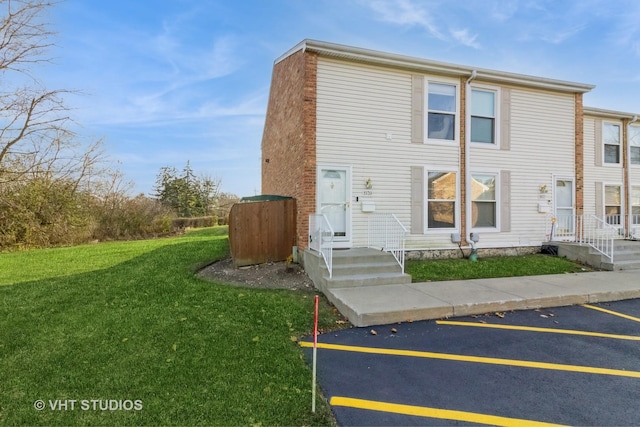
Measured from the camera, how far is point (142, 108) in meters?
14.8

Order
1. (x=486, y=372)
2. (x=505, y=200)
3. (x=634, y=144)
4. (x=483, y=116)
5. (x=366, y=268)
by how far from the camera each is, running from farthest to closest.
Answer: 1. (x=634, y=144)
2. (x=505, y=200)
3. (x=483, y=116)
4. (x=366, y=268)
5. (x=486, y=372)

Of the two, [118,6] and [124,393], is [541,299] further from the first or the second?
[118,6]

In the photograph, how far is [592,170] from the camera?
11.9 m

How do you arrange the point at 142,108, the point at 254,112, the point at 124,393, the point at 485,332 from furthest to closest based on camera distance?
the point at 254,112
the point at 142,108
the point at 485,332
the point at 124,393

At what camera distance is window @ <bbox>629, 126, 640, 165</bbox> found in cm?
1241

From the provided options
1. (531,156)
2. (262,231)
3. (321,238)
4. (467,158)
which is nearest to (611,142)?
(531,156)

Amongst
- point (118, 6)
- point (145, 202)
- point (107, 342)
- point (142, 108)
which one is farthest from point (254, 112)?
point (107, 342)

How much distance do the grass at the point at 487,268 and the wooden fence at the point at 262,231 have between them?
3248 millimetres

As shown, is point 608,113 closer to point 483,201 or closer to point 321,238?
point 483,201

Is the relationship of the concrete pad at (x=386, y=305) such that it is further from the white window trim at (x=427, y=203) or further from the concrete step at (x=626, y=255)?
the concrete step at (x=626, y=255)

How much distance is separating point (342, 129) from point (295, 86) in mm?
1769

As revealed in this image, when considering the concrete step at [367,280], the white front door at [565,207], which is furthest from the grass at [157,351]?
the white front door at [565,207]

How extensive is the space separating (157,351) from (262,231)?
4671 mm

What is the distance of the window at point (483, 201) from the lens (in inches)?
377
